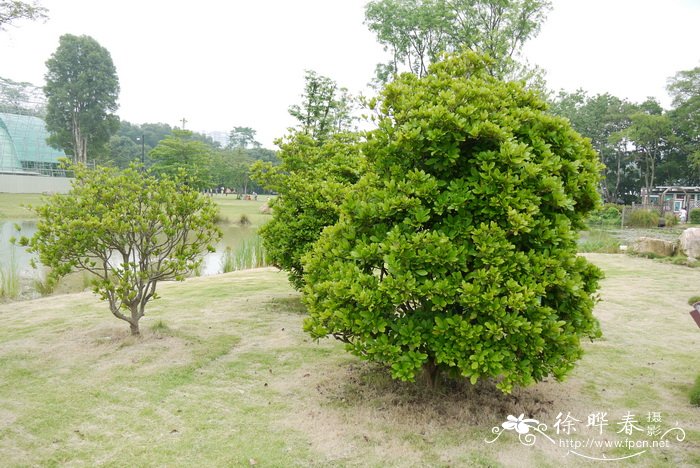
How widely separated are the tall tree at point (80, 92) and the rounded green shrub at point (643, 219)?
136ft

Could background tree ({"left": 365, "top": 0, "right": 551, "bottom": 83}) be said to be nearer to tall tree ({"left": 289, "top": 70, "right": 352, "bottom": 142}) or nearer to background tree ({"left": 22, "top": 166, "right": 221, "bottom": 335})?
tall tree ({"left": 289, "top": 70, "right": 352, "bottom": 142})

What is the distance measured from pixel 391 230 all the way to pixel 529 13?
69.5 feet

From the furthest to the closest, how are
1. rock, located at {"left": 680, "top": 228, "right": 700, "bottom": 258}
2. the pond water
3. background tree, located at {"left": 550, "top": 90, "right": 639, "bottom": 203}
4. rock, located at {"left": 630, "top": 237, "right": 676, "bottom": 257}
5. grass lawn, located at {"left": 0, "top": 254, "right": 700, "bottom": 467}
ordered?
1. background tree, located at {"left": 550, "top": 90, "right": 639, "bottom": 203}
2. rock, located at {"left": 630, "top": 237, "right": 676, "bottom": 257}
3. rock, located at {"left": 680, "top": 228, "right": 700, "bottom": 258}
4. the pond water
5. grass lawn, located at {"left": 0, "top": 254, "right": 700, "bottom": 467}

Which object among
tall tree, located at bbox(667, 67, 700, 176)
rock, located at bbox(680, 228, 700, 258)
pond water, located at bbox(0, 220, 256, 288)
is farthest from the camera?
tall tree, located at bbox(667, 67, 700, 176)

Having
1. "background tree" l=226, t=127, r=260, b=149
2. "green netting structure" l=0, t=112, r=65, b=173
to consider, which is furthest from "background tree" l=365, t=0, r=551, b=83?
"background tree" l=226, t=127, r=260, b=149

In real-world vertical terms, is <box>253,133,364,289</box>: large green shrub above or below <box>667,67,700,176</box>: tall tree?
below

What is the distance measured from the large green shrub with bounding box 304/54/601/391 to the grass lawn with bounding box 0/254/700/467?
48 cm

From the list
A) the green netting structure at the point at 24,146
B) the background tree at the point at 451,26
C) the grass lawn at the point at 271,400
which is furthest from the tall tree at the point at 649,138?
the green netting structure at the point at 24,146

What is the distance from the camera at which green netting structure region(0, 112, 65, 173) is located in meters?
57.2

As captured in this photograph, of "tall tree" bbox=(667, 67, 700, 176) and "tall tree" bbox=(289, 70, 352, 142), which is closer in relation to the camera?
"tall tree" bbox=(289, 70, 352, 142)

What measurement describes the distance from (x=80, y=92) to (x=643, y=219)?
43.5 m

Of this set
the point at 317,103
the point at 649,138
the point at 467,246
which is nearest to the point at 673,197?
the point at 649,138

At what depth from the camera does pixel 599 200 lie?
3.84 m

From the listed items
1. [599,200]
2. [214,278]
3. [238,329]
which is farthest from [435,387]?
[214,278]
